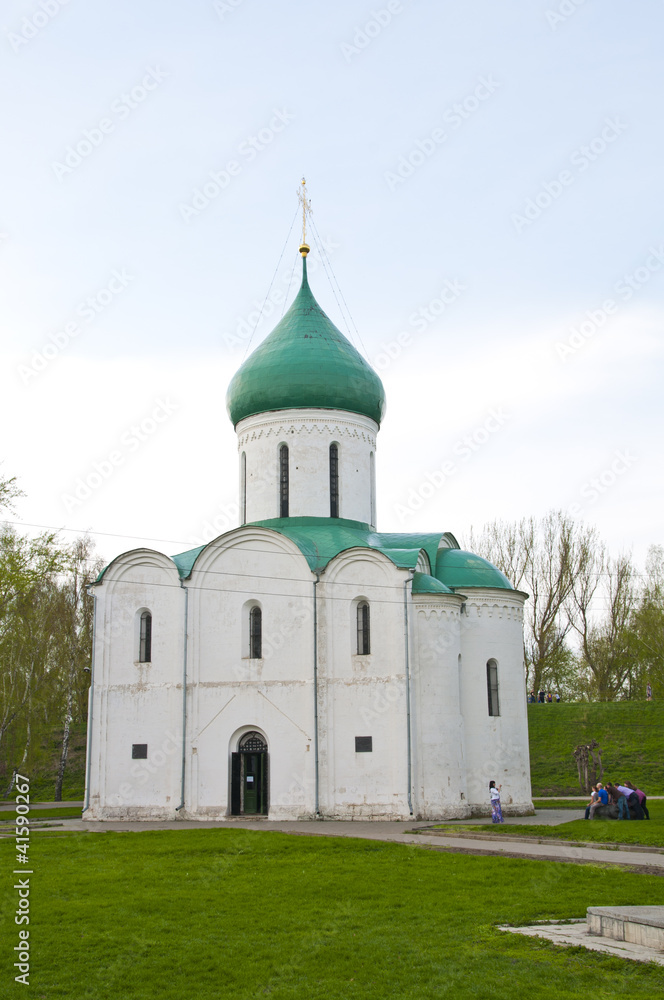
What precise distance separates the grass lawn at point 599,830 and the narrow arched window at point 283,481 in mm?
8916

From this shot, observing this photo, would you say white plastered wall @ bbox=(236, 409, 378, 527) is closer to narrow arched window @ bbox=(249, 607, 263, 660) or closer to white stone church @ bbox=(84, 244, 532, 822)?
white stone church @ bbox=(84, 244, 532, 822)

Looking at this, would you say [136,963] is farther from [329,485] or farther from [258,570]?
[329,485]

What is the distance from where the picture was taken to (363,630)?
21.3 metres

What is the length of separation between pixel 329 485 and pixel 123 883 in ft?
46.1

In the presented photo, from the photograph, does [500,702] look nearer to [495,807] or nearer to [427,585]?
[495,807]

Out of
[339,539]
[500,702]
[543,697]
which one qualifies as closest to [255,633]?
[339,539]

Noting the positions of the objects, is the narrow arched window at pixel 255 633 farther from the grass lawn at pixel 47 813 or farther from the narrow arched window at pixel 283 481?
the grass lawn at pixel 47 813

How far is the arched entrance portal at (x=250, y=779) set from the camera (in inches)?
832

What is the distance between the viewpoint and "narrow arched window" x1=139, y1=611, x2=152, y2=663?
22656 millimetres

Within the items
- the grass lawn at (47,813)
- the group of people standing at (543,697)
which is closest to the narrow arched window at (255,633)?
the grass lawn at (47,813)

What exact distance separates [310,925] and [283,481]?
16.2 metres

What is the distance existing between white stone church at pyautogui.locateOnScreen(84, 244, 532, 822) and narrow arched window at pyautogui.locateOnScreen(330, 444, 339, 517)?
0.33 m

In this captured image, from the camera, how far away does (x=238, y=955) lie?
7.81 m

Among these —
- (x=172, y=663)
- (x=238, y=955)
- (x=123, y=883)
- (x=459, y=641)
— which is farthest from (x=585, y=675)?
(x=238, y=955)
